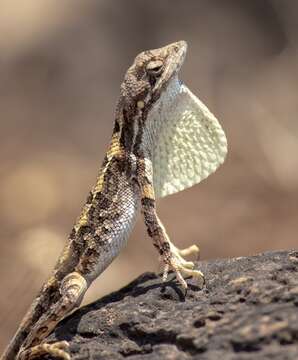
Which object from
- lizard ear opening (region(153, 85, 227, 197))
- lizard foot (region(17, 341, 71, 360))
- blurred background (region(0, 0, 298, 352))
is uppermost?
blurred background (region(0, 0, 298, 352))

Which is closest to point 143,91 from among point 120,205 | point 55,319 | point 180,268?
point 120,205

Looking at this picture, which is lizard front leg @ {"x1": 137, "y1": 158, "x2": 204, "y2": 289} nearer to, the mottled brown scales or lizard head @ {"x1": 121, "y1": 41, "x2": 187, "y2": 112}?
the mottled brown scales

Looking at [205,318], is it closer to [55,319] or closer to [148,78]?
[55,319]

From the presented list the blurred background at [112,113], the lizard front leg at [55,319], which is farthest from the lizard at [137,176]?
the blurred background at [112,113]

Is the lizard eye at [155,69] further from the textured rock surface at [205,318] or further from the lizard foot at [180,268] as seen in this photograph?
the textured rock surface at [205,318]

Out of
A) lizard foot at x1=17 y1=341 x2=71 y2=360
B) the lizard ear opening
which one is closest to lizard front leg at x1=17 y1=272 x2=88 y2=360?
lizard foot at x1=17 y1=341 x2=71 y2=360

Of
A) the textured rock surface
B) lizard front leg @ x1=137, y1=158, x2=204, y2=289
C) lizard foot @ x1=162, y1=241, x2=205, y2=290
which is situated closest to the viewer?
the textured rock surface

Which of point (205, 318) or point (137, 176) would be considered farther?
point (137, 176)
